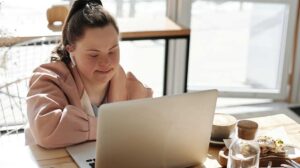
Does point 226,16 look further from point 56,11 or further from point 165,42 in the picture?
point 56,11

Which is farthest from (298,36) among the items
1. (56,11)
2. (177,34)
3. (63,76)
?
(63,76)

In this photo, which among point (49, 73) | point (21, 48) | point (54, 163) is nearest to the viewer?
point (54, 163)

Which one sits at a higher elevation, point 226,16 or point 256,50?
point 226,16

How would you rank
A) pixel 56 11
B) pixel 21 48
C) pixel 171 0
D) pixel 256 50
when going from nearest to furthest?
1. pixel 21 48
2. pixel 56 11
3. pixel 171 0
4. pixel 256 50

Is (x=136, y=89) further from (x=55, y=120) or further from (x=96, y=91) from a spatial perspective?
(x=55, y=120)

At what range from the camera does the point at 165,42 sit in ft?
10.5

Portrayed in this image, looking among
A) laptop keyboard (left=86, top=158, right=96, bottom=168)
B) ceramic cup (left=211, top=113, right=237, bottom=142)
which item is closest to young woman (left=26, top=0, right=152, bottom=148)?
laptop keyboard (left=86, top=158, right=96, bottom=168)

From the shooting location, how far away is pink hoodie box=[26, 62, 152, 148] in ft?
4.75

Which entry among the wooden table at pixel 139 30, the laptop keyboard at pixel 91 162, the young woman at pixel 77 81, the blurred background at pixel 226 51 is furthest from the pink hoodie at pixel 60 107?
the blurred background at pixel 226 51

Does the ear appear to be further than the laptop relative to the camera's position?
Yes

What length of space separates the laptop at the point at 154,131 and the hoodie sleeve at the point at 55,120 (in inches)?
4.4

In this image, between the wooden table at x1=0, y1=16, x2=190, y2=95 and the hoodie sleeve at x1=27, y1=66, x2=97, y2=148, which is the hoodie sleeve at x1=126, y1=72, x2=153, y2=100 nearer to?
the hoodie sleeve at x1=27, y1=66, x2=97, y2=148

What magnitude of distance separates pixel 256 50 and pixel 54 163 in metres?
2.34

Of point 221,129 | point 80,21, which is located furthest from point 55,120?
point 221,129
